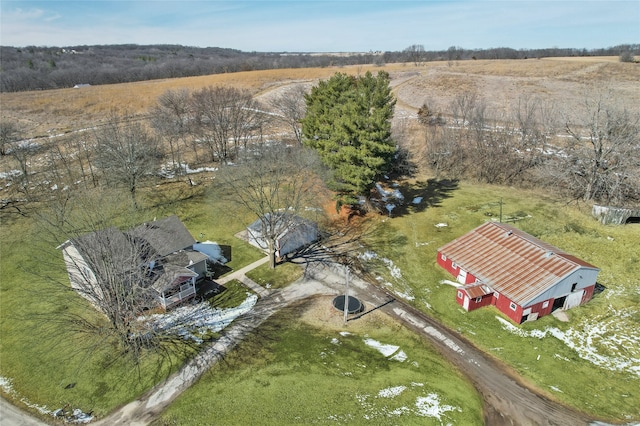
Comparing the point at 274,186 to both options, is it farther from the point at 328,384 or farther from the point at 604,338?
the point at 604,338

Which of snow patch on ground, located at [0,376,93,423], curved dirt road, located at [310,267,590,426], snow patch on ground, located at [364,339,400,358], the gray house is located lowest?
curved dirt road, located at [310,267,590,426]


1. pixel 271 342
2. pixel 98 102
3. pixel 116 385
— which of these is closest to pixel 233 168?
pixel 271 342

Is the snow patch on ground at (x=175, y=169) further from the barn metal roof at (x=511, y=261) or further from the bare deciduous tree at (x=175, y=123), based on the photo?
the barn metal roof at (x=511, y=261)

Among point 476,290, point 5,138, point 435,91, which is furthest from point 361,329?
point 435,91

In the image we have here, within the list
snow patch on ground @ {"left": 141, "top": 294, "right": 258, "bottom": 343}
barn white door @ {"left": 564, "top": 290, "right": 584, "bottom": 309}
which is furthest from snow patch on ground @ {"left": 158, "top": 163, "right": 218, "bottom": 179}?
barn white door @ {"left": 564, "top": 290, "right": 584, "bottom": 309}

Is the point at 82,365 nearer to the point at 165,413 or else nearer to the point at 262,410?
the point at 165,413

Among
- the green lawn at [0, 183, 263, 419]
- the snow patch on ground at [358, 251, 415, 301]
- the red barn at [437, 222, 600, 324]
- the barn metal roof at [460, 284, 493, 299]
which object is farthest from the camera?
the snow patch on ground at [358, 251, 415, 301]

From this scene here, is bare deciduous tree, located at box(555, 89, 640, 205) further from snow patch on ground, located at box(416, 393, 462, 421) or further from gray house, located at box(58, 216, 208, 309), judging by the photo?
gray house, located at box(58, 216, 208, 309)
